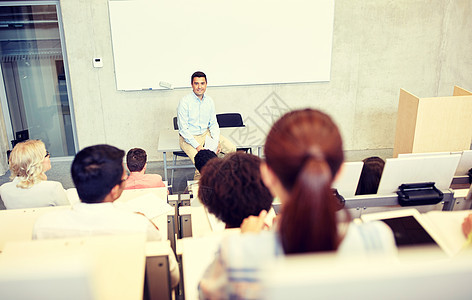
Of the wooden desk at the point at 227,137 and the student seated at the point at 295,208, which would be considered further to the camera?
the wooden desk at the point at 227,137

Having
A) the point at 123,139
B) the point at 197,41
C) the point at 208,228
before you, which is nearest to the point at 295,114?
the point at 208,228

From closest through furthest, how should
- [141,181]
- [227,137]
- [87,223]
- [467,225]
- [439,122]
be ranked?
[467,225], [87,223], [141,181], [439,122], [227,137]

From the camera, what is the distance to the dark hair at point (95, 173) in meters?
1.57

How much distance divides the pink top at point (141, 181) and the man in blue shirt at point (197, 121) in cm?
127

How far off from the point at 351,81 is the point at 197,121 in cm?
229

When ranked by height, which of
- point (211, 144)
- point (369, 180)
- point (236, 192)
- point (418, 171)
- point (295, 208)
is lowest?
point (211, 144)

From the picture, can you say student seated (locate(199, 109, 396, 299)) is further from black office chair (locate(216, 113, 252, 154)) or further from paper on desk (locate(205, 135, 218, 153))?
black office chair (locate(216, 113, 252, 154))

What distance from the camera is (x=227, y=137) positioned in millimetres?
4473

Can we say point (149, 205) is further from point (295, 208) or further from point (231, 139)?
point (231, 139)

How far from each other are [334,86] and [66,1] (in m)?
3.55

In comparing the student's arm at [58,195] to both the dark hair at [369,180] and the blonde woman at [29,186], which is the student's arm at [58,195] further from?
the dark hair at [369,180]

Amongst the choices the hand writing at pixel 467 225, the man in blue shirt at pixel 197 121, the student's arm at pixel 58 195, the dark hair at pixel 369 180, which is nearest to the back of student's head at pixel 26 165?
the student's arm at pixel 58 195

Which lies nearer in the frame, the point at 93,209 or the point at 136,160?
the point at 93,209

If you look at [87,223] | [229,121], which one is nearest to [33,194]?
[87,223]
